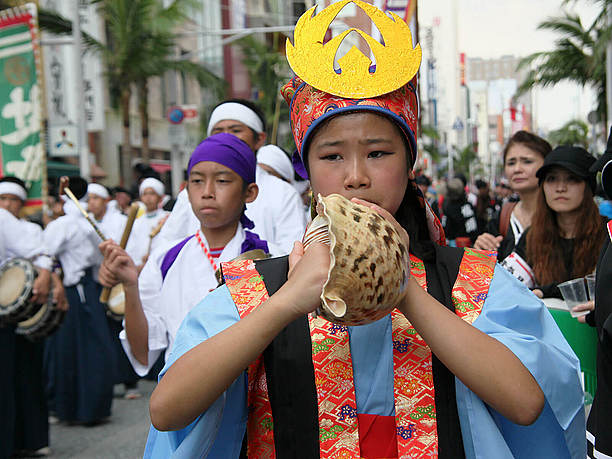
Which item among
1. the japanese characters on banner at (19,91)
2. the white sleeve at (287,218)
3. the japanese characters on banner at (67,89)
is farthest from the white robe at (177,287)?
the japanese characters on banner at (67,89)

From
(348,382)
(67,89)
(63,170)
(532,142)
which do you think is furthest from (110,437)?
(63,170)

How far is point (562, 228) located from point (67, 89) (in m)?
16.4

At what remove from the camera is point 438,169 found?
75.2m

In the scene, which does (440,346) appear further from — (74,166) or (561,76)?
(561,76)

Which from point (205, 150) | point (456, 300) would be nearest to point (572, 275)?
point (205, 150)

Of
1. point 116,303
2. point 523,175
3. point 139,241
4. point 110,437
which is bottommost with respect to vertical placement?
point 110,437

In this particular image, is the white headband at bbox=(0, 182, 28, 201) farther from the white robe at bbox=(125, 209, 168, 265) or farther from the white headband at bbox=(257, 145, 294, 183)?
the white headband at bbox=(257, 145, 294, 183)

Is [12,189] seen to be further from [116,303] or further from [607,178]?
[607,178]

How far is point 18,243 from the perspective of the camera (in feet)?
18.2

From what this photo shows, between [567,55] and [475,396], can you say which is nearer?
[475,396]

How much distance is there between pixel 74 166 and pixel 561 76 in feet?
51.7

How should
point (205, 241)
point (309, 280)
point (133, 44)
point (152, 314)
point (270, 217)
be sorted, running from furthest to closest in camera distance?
point (133, 44)
point (270, 217)
point (205, 241)
point (152, 314)
point (309, 280)

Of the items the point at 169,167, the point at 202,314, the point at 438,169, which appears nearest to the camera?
the point at 202,314

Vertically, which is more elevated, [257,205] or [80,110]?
[80,110]
